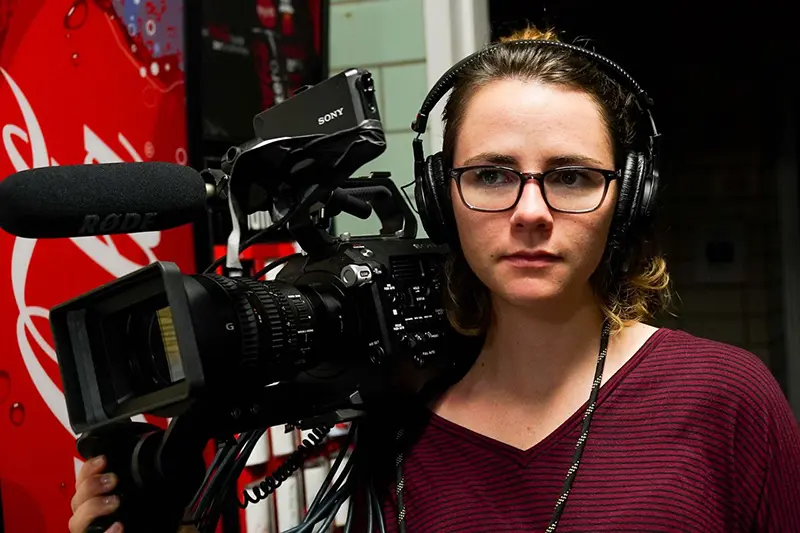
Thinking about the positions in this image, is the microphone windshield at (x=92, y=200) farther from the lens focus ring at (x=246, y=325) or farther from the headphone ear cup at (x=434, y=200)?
the headphone ear cup at (x=434, y=200)

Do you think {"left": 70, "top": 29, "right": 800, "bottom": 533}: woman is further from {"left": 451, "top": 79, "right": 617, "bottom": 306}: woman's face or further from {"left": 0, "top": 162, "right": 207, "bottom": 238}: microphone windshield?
{"left": 0, "top": 162, "right": 207, "bottom": 238}: microphone windshield

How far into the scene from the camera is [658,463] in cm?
100

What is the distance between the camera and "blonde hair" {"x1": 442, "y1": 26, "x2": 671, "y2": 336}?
1055mm

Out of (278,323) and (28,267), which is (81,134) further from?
(278,323)

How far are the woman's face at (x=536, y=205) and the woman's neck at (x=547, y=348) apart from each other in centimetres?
8

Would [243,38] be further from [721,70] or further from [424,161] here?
[721,70]

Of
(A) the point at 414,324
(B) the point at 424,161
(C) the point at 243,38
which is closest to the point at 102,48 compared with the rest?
(C) the point at 243,38

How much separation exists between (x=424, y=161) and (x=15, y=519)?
783mm

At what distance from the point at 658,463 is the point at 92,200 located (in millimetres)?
677

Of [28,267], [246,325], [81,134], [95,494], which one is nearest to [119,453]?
[95,494]

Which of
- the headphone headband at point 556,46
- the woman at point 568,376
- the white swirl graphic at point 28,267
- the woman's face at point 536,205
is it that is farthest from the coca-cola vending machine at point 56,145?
the woman's face at point 536,205

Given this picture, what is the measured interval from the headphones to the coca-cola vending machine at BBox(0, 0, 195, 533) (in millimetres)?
501

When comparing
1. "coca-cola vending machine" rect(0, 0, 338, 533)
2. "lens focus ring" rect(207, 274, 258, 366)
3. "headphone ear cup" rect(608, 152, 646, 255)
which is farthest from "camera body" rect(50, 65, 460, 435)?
"coca-cola vending machine" rect(0, 0, 338, 533)

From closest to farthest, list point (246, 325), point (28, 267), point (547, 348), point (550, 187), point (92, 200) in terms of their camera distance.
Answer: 1. point (92, 200)
2. point (246, 325)
3. point (550, 187)
4. point (547, 348)
5. point (28, 267)
